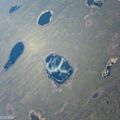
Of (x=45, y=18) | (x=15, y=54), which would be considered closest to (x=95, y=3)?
(x=45, y=18)

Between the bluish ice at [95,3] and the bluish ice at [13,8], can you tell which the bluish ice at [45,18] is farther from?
the bluish ice at [13,8]

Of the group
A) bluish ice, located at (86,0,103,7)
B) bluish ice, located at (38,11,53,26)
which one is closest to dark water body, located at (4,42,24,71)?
bluish ice, located at (38,11,53,26)

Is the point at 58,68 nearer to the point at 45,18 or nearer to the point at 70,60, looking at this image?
the point at 70,60

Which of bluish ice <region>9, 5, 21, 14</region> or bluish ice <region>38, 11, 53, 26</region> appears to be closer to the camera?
bluish ice <region>38, 11, 53, 26</region>

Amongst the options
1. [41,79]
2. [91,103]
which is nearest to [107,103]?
[91,103]

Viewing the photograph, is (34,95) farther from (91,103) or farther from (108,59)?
(108,59)

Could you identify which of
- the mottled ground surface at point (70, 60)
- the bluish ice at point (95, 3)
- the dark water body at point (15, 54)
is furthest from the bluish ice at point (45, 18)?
the bluish ice at point (95, 3)

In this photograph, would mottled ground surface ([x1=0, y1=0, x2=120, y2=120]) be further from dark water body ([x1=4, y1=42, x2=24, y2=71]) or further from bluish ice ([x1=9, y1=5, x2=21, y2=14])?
bluish ice ([x1=9, y1=5, x2=21, y2=14])
